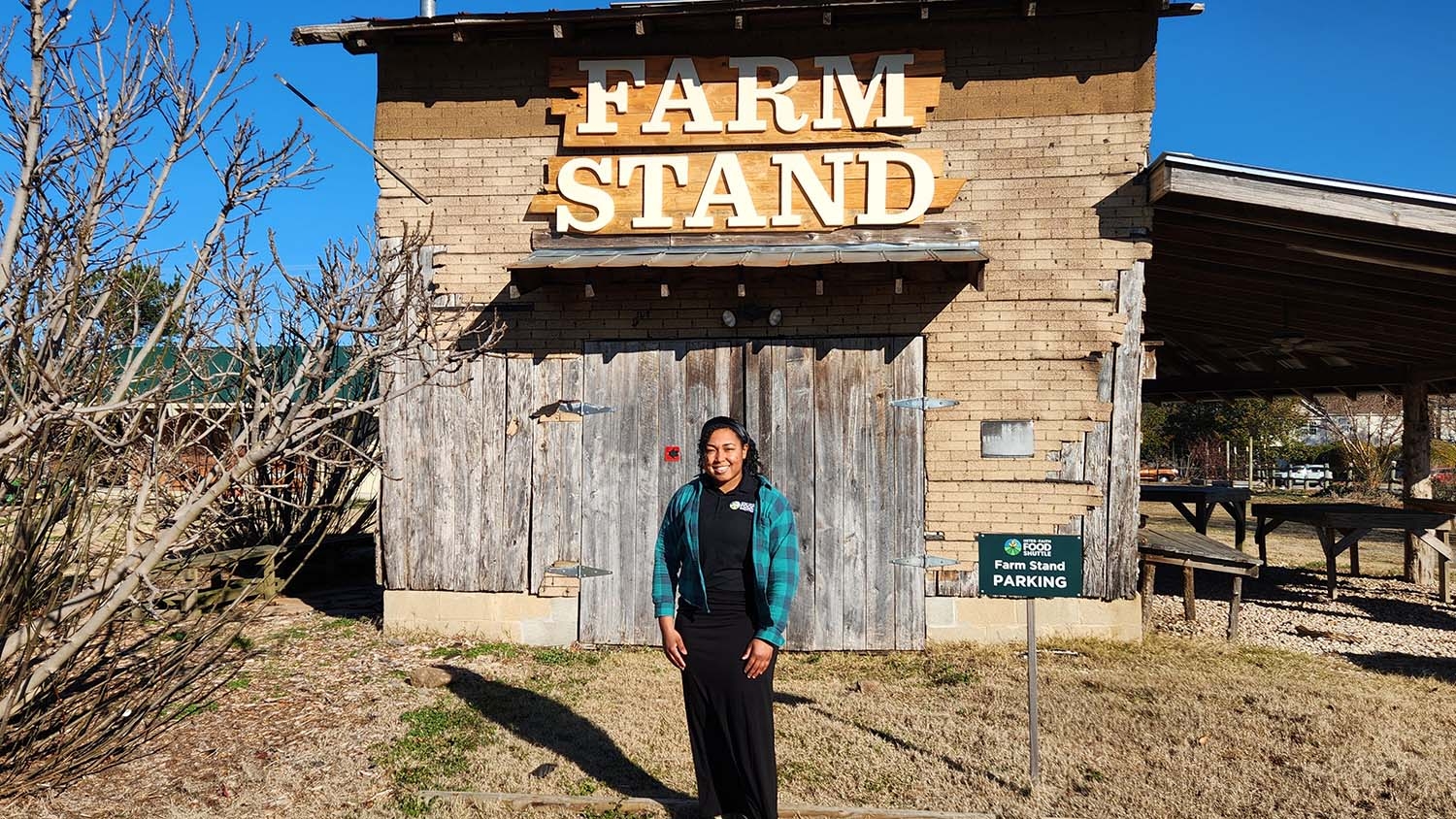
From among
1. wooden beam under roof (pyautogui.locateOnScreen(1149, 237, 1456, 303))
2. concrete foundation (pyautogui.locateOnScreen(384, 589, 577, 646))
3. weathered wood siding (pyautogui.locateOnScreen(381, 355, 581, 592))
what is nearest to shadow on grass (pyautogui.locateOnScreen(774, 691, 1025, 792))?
concrete foundation (pyautogui.locateOnScreen(384, 589, 577, 646))

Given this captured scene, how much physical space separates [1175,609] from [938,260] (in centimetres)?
514

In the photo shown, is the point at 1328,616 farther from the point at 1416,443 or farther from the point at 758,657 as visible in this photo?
the point at 758,657

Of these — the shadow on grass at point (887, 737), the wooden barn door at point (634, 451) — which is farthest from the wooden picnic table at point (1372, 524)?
the wooden barn door at point (634, 451)

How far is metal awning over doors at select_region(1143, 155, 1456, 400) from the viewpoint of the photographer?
20.0ft

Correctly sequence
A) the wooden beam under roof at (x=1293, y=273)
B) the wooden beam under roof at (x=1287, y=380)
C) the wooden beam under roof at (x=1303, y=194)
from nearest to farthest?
the wooden beam under roof at (x=1303, y=194)
the wooden beam under roof at (x=1293, y=273)
the wooden beam under roof at (x=1287, y=380)

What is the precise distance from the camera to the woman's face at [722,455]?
12.4ft

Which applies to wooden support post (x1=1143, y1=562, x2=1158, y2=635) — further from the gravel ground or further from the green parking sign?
the green parking sign

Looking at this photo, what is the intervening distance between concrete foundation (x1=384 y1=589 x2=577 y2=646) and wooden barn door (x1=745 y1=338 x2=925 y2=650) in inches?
78.1

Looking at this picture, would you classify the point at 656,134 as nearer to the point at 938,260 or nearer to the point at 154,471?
the point at 938,260

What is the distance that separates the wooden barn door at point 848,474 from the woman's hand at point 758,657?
3408 mm

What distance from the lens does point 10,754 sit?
3.57m

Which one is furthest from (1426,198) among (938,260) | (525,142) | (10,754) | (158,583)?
(10,754)

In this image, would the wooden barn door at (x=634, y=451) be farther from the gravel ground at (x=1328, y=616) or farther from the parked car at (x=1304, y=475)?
the parked car at (x=1304, y=475)

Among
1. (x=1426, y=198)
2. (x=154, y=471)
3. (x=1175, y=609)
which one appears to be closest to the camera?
(x=154, y=471)
